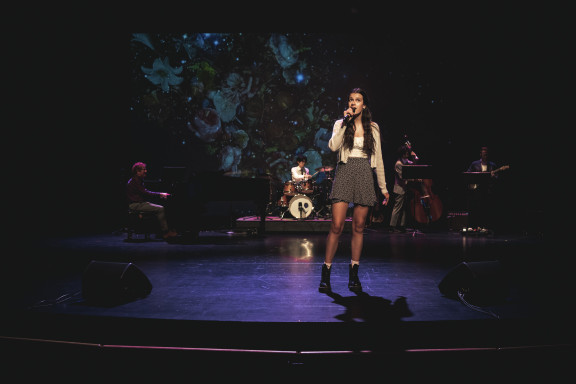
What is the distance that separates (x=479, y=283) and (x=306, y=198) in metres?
6.21

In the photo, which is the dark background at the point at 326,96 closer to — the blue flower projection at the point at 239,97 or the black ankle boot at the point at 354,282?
the blue flower projection at the point at 239,97

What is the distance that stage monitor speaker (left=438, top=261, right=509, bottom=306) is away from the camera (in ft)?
9.20

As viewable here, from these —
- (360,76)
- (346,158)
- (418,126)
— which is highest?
(360,76)

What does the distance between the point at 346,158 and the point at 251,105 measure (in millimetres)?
7214

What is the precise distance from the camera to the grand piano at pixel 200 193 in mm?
7051

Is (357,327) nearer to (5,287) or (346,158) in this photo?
(346,158)

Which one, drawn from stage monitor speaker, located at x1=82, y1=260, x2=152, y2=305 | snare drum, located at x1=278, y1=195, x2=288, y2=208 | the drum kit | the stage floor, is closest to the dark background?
the drum kit

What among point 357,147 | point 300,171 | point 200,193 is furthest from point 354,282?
point 300,171

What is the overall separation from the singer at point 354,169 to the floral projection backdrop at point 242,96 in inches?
268

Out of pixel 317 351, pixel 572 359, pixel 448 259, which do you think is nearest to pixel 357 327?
pixel 317 351

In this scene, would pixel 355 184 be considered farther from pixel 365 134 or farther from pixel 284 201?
pixel 284 201

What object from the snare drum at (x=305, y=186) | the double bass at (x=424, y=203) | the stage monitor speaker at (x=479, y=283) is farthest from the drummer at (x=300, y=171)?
the stage monitor speaker at (x=479, y=283)

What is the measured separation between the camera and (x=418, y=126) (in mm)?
9961

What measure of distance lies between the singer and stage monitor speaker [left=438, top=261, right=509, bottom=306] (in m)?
0.76
